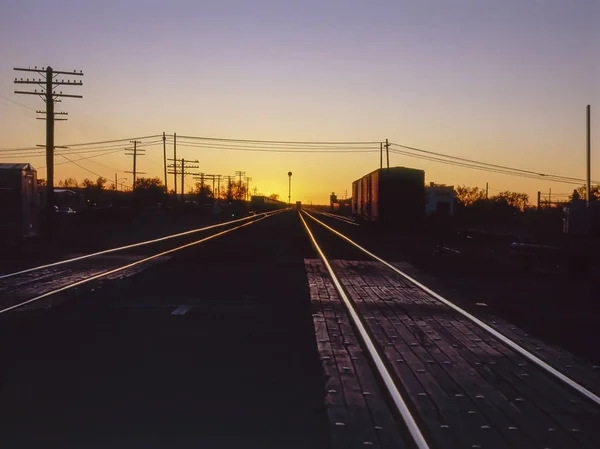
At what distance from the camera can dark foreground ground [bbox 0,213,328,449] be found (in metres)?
7.62

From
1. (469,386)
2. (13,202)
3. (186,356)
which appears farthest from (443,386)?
(13,202)

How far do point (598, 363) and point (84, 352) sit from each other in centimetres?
708

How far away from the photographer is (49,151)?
182ft

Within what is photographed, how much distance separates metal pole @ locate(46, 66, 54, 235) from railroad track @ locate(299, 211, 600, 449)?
38.0m

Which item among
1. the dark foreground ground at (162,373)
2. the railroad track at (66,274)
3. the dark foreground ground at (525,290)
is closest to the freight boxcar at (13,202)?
the railroad track at (66,274)

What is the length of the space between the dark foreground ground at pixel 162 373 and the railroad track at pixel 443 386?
44 cm

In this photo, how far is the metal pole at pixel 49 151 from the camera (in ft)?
170

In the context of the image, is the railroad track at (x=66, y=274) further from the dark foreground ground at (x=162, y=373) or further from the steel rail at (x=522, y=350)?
the steel rail at (x=522, y=350)

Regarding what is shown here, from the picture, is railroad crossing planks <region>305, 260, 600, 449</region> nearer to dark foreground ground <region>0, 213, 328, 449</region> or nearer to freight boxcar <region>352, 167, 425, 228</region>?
dark foreground ground <region>0, 213, 328, 449</region>

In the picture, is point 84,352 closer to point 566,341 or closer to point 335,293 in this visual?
point 566,341

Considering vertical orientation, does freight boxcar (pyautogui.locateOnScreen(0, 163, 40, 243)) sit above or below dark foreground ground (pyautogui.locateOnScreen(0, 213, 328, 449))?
above

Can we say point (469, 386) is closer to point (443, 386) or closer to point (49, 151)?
point (443, 386)

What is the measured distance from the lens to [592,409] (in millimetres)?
8867

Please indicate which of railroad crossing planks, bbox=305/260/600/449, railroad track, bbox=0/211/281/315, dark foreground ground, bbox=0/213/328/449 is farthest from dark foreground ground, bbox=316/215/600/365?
railroad track, bbox=0/211/281/315
